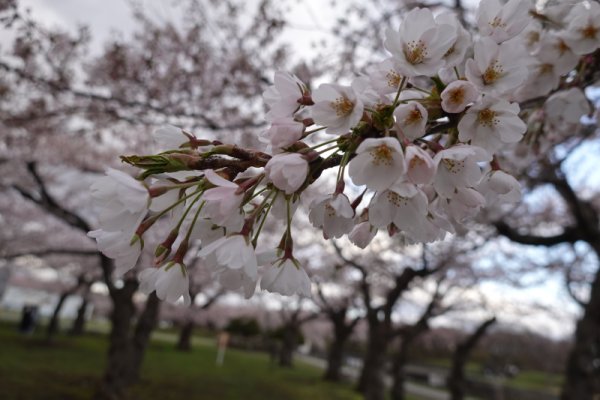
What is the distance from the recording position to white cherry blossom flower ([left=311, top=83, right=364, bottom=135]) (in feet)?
2.23

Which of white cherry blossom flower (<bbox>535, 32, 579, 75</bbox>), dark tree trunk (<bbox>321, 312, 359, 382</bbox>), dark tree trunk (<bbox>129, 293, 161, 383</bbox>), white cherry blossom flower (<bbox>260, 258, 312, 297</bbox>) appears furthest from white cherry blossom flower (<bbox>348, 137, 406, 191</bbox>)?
dark tree trunk (<bbox>321, 312, 359, 382</bbox>)

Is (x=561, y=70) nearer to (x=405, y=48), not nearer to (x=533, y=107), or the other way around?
(x=533, y=107)

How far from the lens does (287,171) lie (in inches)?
25.2

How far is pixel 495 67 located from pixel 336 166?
1.17 ft

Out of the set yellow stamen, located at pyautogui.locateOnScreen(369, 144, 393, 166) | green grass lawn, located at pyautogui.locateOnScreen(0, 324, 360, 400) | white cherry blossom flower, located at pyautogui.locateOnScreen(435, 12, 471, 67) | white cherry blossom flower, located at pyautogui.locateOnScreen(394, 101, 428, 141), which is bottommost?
green grass lawn, located at pyautogui.locateOnScreen(0, 324, 360, 400)

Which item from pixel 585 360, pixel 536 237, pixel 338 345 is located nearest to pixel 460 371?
pixel 338 345

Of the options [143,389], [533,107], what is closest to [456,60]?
[533,107]

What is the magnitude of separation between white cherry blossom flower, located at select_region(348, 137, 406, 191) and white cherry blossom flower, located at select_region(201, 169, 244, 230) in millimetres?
184

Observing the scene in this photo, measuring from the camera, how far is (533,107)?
1.42 metres

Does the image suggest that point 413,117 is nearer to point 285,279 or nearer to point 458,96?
point 458,96

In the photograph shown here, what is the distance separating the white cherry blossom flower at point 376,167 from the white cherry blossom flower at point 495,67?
24 centimetres

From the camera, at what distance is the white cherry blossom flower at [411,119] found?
0.69 meters

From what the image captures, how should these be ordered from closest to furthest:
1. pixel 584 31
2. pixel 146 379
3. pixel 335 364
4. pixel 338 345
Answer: pixel 584 31
pixel 146 379
pixel 338 345
pixel 335 364

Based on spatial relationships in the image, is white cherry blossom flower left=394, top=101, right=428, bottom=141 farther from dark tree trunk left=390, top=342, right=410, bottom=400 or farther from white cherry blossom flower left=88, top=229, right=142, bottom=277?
dark tree trunk left=390, top=342, right=410, bottom=400
